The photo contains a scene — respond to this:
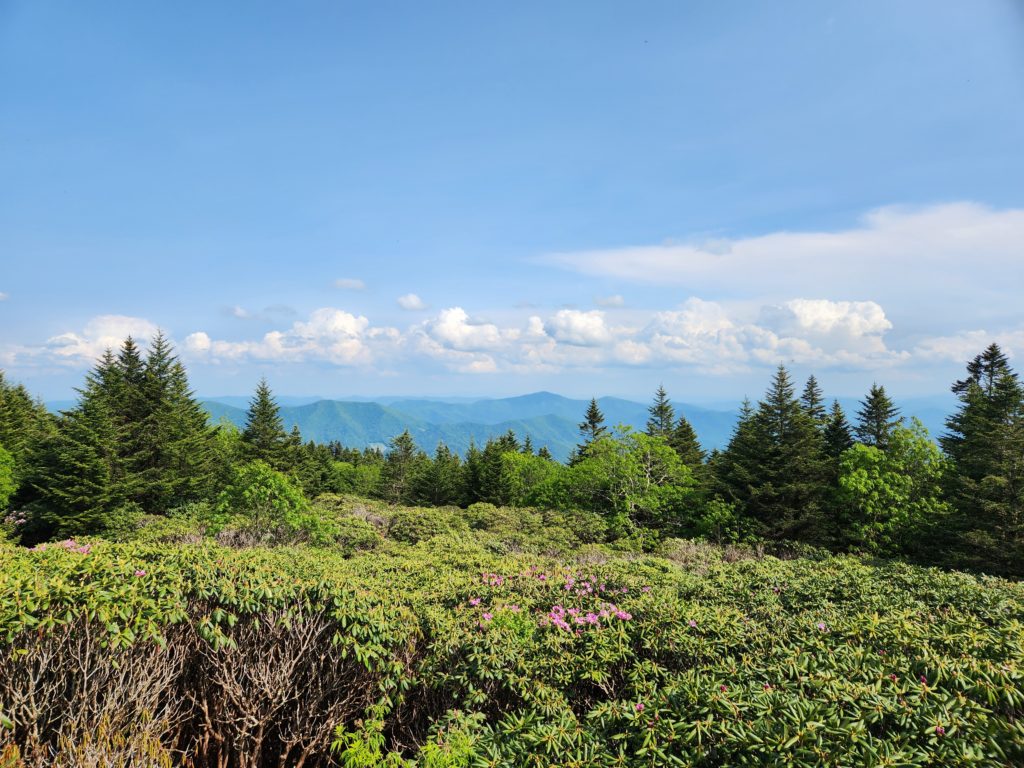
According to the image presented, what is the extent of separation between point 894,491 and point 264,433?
143ft

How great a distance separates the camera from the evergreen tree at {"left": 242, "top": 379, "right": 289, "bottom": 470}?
39.1 metres

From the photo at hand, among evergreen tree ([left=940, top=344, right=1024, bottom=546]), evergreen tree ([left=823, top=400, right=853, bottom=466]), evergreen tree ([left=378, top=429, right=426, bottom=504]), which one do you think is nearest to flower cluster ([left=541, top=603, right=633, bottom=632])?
evergreen tree ([left=940, top=344, right=1024, bottom=546])

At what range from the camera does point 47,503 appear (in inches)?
963

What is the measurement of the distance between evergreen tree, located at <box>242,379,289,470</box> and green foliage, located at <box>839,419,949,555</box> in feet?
131

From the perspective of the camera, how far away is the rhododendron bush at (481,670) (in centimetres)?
360

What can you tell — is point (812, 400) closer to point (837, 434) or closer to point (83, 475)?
point (837, 434)

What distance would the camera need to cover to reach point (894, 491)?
25359 mm

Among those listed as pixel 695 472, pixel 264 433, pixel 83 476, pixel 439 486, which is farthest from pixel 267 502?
pixel 695 472

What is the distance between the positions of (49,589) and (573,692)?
5632 mm

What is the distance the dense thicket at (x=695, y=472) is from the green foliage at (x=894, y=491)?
74 millimetres

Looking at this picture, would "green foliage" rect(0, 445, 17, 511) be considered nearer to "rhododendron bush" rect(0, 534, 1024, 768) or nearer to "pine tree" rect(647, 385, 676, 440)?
"rhododendron bush" rect(0, 534, 1024, 768)

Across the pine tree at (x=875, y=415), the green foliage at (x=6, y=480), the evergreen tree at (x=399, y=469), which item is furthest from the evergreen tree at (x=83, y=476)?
the pine tree at (x=875, y=415)

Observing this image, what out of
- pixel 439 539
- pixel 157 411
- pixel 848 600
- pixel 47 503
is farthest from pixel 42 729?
pixel 157 411

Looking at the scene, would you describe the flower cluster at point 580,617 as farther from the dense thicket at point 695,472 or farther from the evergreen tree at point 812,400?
the evergreen tree at point 812,400
